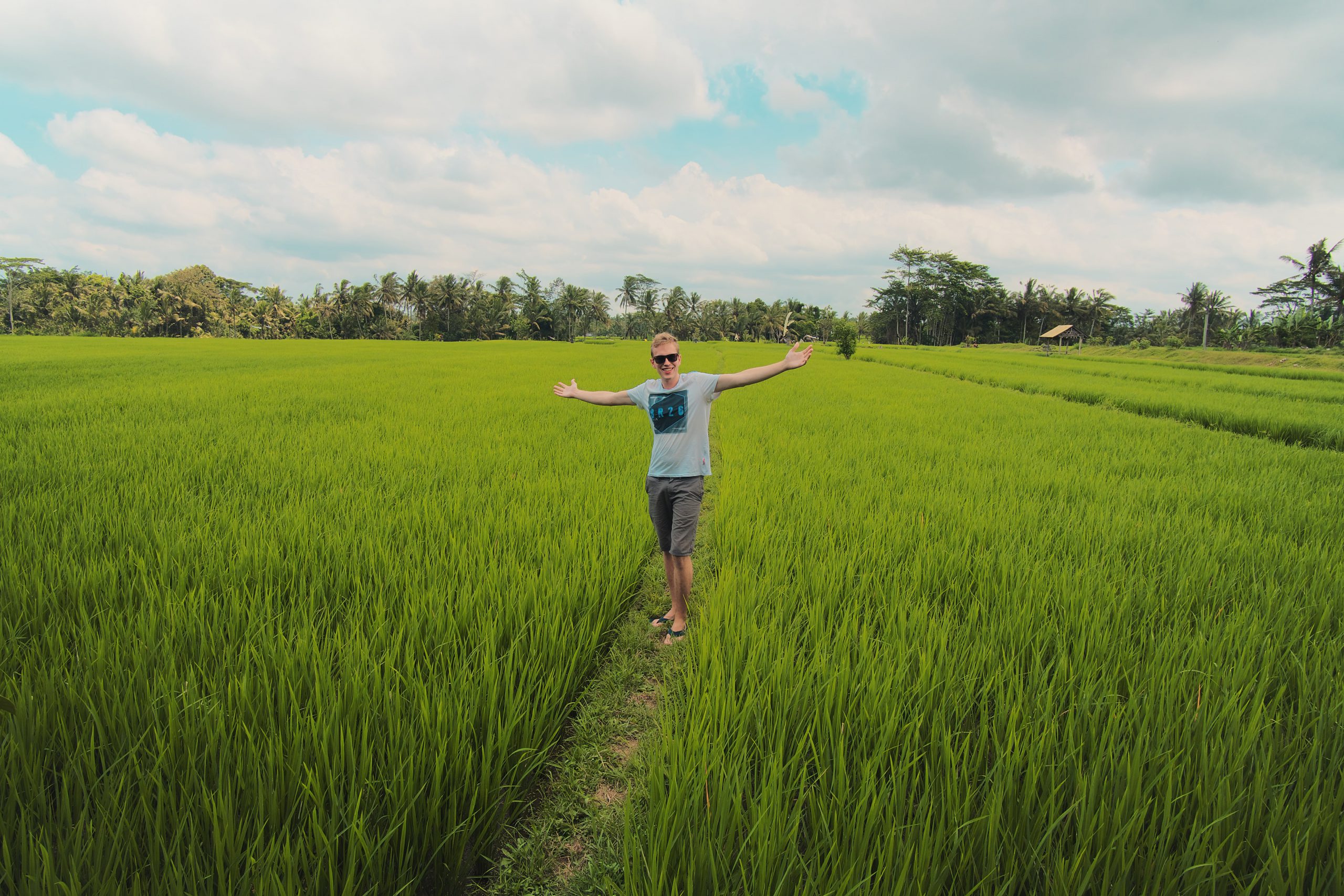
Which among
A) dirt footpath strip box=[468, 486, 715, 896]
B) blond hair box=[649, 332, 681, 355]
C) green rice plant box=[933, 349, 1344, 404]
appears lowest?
dirt footpath strip box=[468, 486, 715, 896]

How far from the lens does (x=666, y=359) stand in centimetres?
243

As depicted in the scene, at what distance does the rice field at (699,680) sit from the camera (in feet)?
3.75

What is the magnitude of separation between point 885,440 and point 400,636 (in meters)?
5.55

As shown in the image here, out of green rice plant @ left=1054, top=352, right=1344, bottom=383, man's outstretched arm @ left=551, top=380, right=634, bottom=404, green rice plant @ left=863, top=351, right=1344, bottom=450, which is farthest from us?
green rice plant @ left=1054, top=352, right=1344, bottom=383

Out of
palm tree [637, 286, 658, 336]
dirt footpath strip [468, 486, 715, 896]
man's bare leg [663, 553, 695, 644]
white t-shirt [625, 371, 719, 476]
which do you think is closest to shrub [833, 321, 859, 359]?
white t-shirt [625, 371, 719, 476]

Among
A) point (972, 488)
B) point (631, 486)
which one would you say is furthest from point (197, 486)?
point (972, 488)

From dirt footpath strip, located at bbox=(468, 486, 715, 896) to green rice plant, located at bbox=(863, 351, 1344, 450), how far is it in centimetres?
991

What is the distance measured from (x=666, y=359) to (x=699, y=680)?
4.51 feet

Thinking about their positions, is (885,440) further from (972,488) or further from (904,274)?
(904,274)

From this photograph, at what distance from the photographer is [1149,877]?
112 cm

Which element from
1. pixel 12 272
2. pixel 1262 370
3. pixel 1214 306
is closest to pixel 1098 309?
pixel 1214 306

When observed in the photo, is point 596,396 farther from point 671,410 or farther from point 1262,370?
point 1262,370

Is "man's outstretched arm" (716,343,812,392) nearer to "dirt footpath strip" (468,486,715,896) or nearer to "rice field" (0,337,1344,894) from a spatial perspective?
"rice field" (0,337,1344,894)

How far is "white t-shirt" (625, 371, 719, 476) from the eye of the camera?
2.51m
